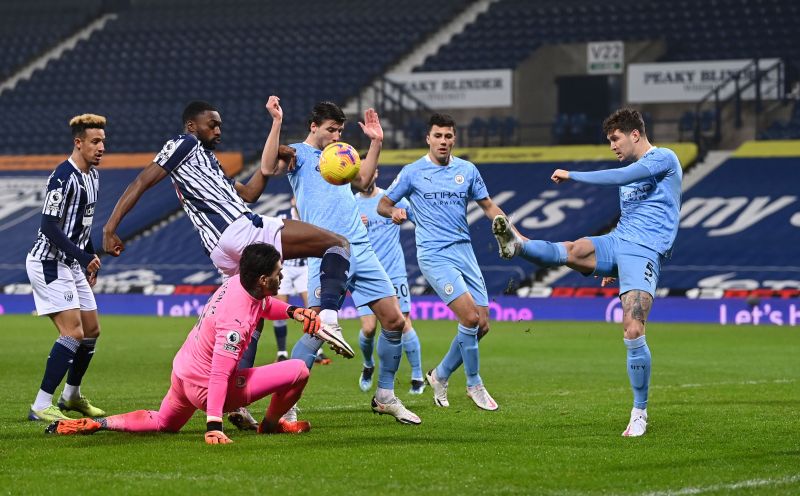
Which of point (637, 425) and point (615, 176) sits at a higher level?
point (615, 176)

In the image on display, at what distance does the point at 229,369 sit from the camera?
26.8ft

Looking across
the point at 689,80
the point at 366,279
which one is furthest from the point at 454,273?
the point at 689,80

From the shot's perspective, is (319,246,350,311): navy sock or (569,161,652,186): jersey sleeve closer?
(569,161,652,186): jersey sleeve

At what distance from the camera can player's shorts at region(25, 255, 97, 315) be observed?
1018cm

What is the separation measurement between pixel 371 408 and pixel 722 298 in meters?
14.9

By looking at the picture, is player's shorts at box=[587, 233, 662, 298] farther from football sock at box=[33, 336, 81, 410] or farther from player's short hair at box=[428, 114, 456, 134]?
football sock at box=[33, 336, 81, 410]

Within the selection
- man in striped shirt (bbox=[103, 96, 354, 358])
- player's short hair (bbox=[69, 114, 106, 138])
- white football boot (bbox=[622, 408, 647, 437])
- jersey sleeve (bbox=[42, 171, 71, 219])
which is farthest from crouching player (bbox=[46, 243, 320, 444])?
player's short hair (bbox=[69, 114, 106, 138])

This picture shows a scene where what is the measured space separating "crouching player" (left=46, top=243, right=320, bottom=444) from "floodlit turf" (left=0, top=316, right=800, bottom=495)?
0.15 m

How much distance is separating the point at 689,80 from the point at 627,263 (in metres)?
24.6

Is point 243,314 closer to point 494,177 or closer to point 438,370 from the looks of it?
point 438,370

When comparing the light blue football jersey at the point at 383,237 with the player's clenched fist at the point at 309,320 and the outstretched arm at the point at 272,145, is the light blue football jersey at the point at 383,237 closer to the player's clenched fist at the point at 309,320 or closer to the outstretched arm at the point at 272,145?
the outstretched arm at the point at 272,145

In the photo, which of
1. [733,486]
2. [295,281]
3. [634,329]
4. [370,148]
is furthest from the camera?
[295,281]

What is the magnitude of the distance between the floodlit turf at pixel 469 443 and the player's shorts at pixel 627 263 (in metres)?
1.03

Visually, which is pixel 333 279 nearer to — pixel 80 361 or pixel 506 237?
pixel 506 237
